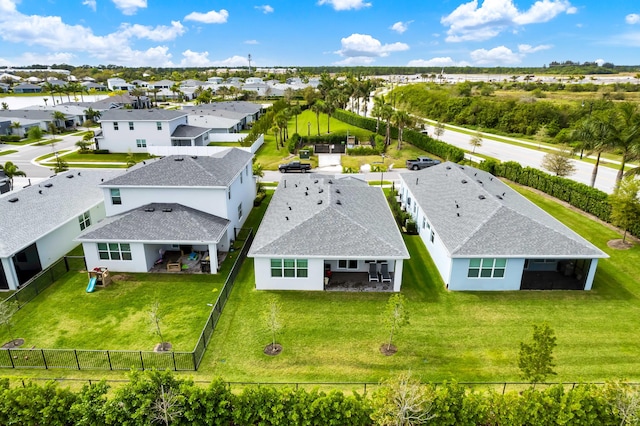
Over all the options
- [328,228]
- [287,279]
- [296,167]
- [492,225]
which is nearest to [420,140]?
[296,167]

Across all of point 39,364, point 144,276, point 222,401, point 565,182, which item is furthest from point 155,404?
point 565,182

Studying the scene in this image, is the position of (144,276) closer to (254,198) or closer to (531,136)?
(254,198)

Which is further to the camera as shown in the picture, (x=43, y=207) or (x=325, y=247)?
(x=43, y=207)

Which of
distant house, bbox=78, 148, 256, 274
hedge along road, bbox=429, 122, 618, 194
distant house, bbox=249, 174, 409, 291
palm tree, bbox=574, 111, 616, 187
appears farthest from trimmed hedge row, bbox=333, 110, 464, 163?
distant house, bbox=78, 148, 256, 274

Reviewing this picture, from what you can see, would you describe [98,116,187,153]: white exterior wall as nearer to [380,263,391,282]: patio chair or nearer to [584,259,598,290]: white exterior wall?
[380,263,391,282]: patio chair

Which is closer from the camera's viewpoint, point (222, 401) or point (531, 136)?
point (222, 401)

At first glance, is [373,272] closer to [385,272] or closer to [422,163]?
[385,272]
